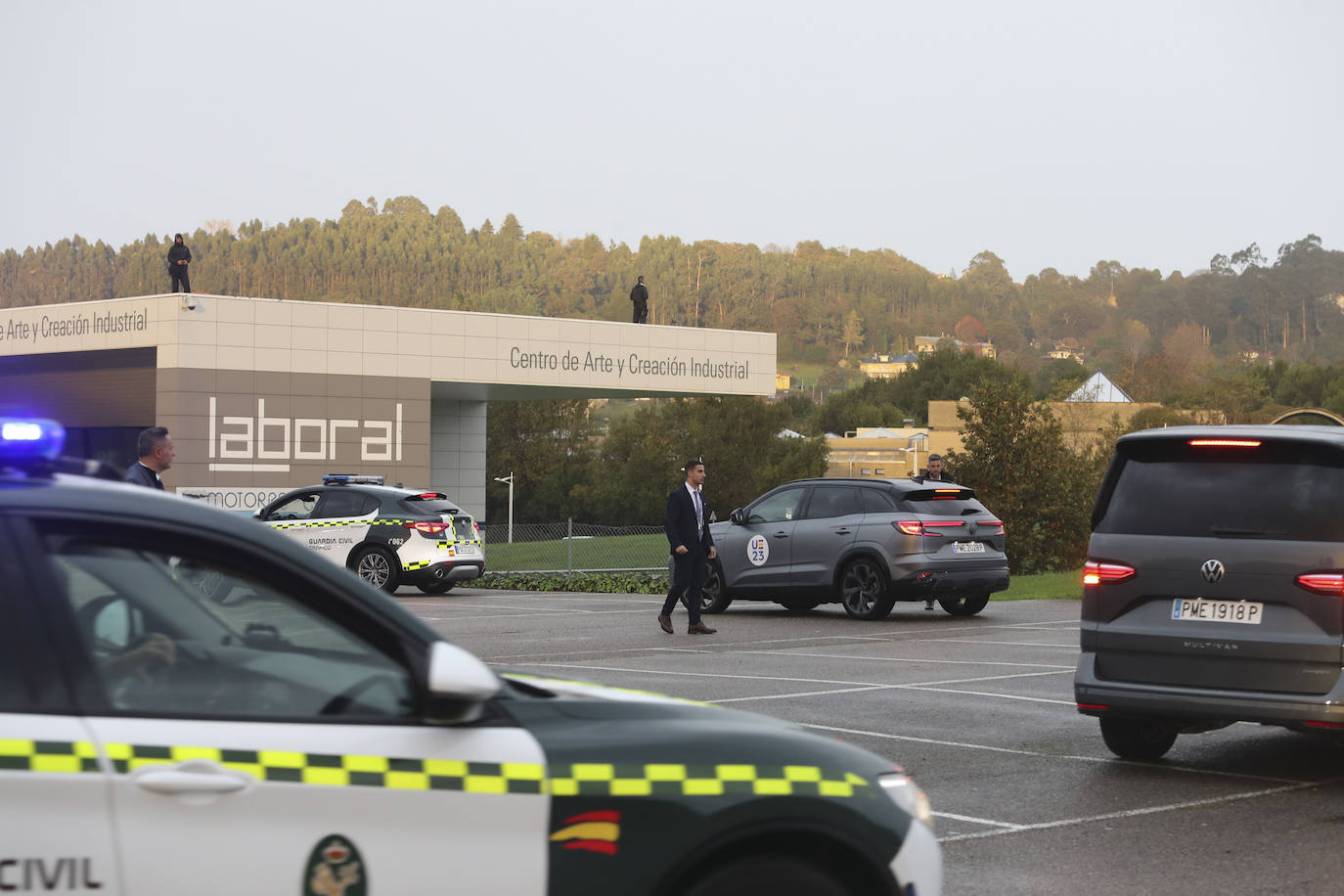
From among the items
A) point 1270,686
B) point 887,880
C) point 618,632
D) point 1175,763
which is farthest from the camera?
point 618,632

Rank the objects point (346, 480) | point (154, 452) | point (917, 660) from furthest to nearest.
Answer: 1. point (346, 480)
2. point (917, 660)
3. point (154, 452)

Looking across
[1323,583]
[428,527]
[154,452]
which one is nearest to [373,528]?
[428,527]

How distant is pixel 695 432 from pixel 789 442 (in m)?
7.52

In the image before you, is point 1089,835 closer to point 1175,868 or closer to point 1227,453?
point 1175,868

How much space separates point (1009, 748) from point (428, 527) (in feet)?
51.3

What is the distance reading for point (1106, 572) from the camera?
8891mm

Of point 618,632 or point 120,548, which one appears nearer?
point 120,548

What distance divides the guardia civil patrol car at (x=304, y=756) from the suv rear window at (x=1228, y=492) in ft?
16.9

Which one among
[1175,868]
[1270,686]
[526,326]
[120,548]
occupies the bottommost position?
[1175,868]

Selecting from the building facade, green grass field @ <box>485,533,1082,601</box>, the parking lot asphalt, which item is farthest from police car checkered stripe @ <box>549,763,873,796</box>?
the building facade

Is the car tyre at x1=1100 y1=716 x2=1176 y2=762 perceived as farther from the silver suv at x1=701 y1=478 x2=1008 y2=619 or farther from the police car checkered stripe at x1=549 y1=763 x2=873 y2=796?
the silver suv at x1=701 y1=478 x2=1008 y2=619

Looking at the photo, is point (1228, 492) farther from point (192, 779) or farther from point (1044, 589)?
point (1044, 589)

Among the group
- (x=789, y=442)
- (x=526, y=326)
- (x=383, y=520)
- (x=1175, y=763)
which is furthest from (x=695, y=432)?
(x=1175, y=763)

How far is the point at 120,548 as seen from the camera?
3490mm
